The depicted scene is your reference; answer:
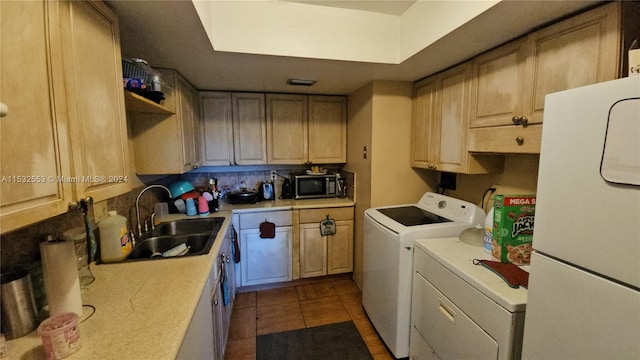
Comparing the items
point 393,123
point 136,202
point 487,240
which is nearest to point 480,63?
point 393,123

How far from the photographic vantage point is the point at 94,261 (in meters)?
1.41

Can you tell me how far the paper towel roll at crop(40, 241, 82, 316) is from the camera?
0.90 m

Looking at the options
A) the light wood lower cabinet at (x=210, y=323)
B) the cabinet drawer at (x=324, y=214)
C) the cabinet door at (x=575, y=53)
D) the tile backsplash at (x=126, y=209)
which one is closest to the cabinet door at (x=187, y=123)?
the tile backsplash at (x=126, y=209)

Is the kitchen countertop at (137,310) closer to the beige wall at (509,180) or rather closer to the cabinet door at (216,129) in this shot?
the cabinet door at (216,129)

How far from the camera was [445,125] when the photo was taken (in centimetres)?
204

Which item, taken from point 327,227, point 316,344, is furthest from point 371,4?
point 316,344

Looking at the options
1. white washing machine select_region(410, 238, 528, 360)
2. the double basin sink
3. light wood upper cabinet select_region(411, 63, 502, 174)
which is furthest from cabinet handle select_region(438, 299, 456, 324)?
the double basin sink

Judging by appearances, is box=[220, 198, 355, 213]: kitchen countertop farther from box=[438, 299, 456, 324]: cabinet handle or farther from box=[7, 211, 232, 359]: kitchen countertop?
box=[438, 299, 456, 324]: cabinet handle

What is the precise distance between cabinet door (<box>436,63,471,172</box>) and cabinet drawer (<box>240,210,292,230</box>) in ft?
4.89

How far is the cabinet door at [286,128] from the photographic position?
2896 millimetres

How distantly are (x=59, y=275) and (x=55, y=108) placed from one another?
1.83 feet

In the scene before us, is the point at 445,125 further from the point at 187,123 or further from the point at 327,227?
the point at 187,123

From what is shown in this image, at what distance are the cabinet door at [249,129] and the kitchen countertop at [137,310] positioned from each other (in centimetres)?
158

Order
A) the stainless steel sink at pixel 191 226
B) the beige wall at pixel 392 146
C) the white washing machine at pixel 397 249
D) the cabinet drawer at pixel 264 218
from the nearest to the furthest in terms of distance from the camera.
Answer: the white washing machine at pixel 397 249 < the stainless steel sink at pixel 191 226 < the beige wall at pixel 392 146 < the cabinet drawer at pixel 264 218
